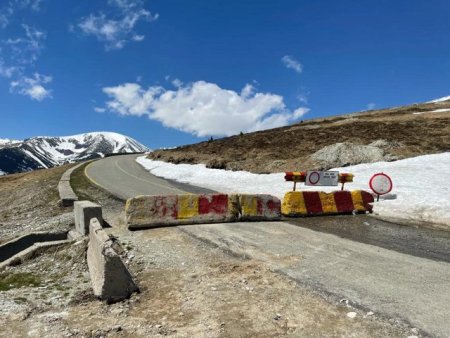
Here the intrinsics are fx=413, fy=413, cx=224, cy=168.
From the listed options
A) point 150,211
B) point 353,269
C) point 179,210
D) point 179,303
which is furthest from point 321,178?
point 179,303

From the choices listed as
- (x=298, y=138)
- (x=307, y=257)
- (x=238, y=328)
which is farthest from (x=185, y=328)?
(x=298, y=138)

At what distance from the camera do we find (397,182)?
1816 cm

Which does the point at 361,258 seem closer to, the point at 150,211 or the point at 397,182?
the point at 150,211

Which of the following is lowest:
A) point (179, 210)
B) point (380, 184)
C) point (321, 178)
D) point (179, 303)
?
point (179, 303)

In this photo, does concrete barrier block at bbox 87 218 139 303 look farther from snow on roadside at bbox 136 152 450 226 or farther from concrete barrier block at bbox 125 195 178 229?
snow on roadside at bbox 136 152 450 226

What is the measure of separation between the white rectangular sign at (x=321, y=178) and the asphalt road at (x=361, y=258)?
88.0 inches

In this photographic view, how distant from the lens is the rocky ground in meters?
5.35

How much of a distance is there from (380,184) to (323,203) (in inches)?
111

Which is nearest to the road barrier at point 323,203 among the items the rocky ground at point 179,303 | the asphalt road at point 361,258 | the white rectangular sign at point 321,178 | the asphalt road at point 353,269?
the asphalt road at point 361,258

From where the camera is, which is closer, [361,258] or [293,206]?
[361,258]

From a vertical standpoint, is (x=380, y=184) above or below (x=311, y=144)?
below

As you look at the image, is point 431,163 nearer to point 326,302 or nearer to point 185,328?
point 326,302

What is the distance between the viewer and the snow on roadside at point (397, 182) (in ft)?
44.4

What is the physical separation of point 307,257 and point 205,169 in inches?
959
